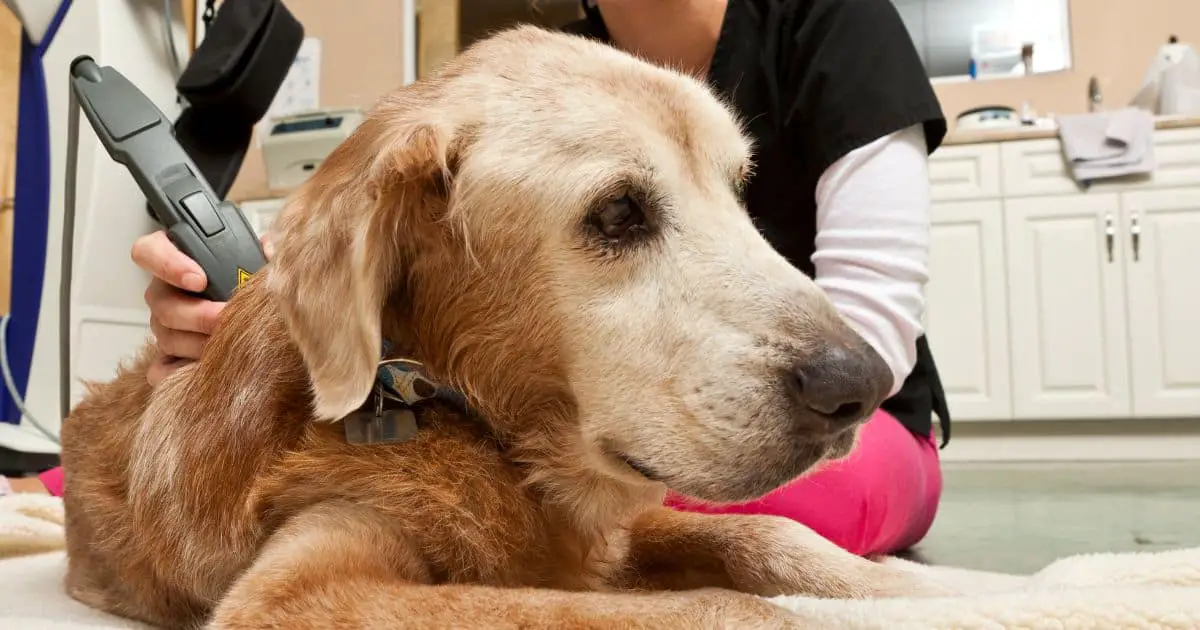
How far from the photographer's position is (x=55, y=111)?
6.44 ft

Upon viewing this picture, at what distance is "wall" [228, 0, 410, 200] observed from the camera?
16.5 ft

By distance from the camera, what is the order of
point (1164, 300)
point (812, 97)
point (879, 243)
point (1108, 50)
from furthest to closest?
point (1108, 50) < point (1164, 300) < point (812, 97) < point (879, 243)

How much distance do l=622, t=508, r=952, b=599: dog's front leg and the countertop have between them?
3.40 meters

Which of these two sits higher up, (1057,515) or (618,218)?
(618,218)

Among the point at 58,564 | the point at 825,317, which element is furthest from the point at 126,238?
the point at 825,317

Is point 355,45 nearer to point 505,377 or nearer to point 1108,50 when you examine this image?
point 1108,50

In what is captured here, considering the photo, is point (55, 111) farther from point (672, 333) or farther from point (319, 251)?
point (672, 333)

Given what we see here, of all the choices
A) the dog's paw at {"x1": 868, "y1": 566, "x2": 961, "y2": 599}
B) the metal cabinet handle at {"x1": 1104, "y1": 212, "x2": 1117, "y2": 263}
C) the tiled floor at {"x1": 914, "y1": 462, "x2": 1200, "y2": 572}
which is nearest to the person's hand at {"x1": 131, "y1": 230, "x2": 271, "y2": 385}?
the dog's paw at {"x1": 868, "y1": 566, "x2": 961, "y2": 599}

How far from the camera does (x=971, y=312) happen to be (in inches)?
158

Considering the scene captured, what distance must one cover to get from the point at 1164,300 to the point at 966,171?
984 mm

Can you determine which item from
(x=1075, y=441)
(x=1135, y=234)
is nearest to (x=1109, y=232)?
(x=1135, y=234)

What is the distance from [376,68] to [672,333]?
4696 millimetres

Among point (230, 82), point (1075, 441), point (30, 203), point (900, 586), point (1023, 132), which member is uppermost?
point (1023, 132)

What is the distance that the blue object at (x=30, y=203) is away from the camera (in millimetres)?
1962
